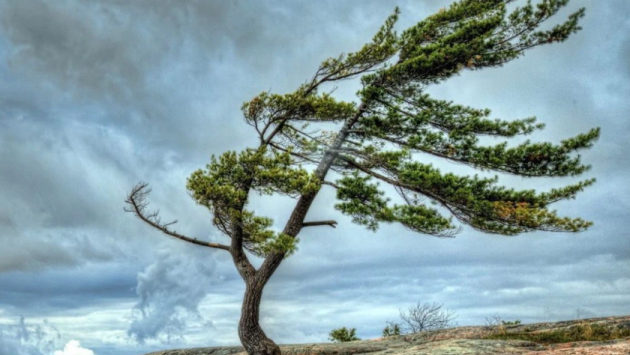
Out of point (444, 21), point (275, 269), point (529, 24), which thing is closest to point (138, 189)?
point (275, 269)

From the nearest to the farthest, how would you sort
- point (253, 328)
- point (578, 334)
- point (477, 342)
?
point (477, 342) → point (578, 334) → point (253, 328)

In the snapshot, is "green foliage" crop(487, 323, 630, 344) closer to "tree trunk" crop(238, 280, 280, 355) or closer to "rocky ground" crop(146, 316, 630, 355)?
"rocky ground" crop(146, 316, 630, 355)

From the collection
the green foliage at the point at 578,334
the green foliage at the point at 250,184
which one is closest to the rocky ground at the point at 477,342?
the green foliage at the point at 578,334

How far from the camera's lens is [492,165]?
16594 mm

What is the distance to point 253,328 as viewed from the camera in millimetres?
16438

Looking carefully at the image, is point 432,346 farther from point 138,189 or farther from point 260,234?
point 138,189

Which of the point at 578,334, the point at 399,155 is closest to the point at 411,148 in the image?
the point at 399,155

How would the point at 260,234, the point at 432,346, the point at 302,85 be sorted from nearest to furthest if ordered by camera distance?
the point at 432,346, the point at 260,234, the point at 302,85

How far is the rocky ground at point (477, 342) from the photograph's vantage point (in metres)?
12.6

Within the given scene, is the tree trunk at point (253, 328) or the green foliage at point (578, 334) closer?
the green foliage at point (578, 334)

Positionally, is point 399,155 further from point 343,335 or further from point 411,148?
point 343,335

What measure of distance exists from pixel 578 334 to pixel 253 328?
9.26 metres

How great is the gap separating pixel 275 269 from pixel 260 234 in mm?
1464

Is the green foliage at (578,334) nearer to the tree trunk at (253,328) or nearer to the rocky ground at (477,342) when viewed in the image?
the rocky ground at (477,342)
